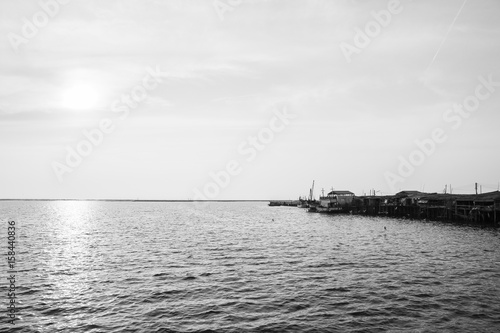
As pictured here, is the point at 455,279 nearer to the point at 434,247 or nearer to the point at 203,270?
the point at 434,247

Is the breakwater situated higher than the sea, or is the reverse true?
the breakwater

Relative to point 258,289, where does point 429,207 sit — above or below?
above

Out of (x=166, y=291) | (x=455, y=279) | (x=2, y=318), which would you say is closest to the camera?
(x=2, y=318)

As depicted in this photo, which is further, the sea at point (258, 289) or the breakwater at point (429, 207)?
the breakwater at point (429, 207)

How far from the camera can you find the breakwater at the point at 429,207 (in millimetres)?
69250

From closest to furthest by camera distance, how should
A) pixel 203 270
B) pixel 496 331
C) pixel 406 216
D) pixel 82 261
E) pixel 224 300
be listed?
pixel 496 331, pixel 224 300, pixel 203 270, pixel 82 261, pixel 406 216

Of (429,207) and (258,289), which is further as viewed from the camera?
(429,207)

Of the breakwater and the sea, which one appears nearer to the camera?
the sea

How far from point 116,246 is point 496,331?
142ft

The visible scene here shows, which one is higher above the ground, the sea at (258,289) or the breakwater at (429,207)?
the breakwater at (429,207)

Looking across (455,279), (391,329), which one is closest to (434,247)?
(455,279)

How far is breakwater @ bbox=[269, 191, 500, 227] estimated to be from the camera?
227 ft

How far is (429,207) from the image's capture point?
83.6m

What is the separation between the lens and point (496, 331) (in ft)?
54.1
